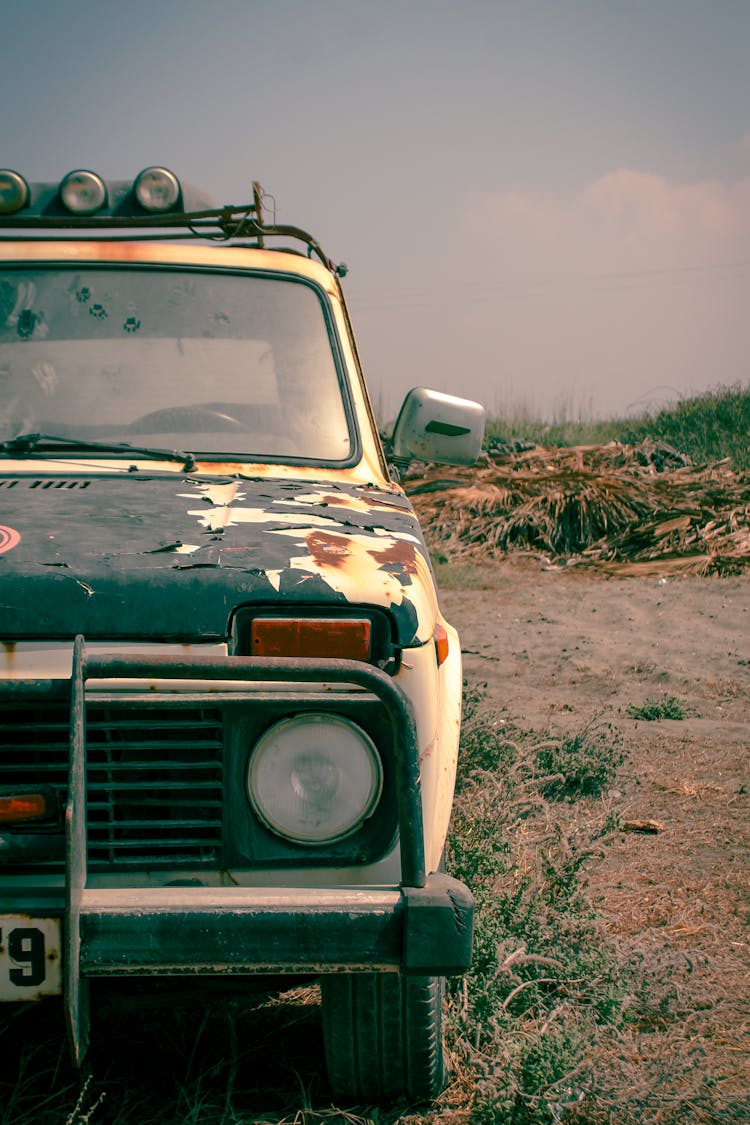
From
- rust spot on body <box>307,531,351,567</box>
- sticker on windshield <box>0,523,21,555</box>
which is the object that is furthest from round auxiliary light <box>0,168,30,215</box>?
rust spot on body <box>307,531,351,567</box>

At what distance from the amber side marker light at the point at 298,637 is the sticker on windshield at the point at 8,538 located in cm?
50

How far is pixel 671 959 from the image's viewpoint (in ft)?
9.46

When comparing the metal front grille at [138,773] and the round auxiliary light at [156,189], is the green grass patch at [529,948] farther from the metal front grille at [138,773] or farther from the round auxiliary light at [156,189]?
the round auxiliary light at [156,189]

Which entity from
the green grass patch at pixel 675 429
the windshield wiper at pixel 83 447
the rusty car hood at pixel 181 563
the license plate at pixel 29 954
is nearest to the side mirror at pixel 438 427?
the windshield wiper at pixel 83 447

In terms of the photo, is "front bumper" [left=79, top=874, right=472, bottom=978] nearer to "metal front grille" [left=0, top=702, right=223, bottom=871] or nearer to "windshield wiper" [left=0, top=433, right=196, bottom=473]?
"metal front grille" [left=0, top=702, right=223, bottom=871]

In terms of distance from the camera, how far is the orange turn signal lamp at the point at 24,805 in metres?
1.75

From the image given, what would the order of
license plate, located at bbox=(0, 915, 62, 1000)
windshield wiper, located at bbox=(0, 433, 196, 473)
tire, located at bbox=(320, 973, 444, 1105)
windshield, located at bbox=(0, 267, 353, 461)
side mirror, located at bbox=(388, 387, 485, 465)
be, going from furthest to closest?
side mirror, located at bbox=(388, 387, 485, 465) < windshield, located at bbox=(0, 267, 353, 461) < windshield wiper, located at bbox=(0, 433, 196, 473) < tire, located at bbox=(320, 973, 444, 1105) < license plate, located at bbox=(0, 915, 62, 1000)

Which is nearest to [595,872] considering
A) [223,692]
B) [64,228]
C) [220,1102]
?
[220,1102]

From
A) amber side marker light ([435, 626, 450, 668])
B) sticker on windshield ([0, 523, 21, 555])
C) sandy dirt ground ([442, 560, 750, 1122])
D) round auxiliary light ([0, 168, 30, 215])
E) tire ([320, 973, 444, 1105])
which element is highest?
round auxiliary light ([0, 168, 30, 215])

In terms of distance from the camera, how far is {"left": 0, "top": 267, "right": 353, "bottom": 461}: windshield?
9.46 feet

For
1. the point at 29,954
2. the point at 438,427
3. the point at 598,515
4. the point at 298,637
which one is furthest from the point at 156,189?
the point at 598,515

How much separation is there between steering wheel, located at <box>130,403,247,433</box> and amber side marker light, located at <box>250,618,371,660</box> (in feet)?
3.86

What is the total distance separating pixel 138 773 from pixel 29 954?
0.34 meters

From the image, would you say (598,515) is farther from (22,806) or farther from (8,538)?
(22,806)
